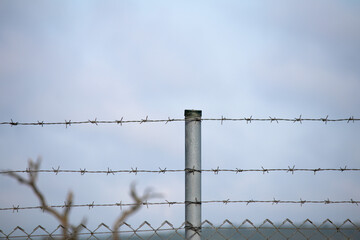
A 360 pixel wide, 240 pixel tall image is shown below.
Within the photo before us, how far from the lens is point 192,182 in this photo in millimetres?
4363

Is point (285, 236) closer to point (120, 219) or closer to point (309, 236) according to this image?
point (309, 236)

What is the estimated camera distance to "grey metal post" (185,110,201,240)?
14.2ft

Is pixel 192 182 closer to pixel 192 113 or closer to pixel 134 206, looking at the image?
pixel 192 113

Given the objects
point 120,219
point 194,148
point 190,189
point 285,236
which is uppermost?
point 194,148

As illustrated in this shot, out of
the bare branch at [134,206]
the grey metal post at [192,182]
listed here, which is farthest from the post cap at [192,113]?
the bare branch at [134,206]

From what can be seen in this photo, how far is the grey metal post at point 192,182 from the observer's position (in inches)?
171

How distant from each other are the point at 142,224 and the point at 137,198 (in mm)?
3168

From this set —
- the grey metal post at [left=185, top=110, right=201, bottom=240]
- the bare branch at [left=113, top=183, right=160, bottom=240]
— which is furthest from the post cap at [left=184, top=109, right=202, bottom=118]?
the bare branch at [left=113, top=183, right=160, bottom=240]

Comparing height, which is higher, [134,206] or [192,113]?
[192,113]

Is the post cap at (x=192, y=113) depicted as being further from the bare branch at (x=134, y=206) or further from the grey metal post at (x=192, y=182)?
the bare branch at (x=134, y=206)

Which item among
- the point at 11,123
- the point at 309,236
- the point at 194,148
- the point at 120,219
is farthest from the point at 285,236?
the point at 120,219

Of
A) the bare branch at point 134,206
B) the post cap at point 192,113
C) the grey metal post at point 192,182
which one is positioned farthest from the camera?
the post cap at point 192,113

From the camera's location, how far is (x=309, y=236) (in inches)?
183

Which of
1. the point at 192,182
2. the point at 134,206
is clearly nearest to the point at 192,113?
the point at 192,182
